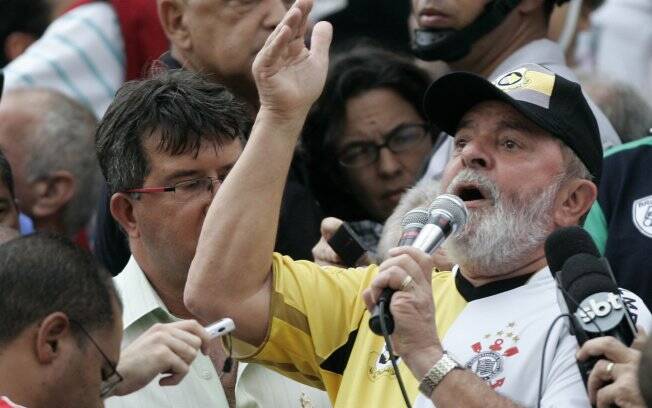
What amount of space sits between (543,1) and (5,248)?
322cm

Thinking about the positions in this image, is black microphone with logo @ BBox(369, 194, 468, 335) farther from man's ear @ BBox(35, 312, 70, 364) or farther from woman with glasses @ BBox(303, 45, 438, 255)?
woman with glasses @ BBox(303, 45, 438, 255)

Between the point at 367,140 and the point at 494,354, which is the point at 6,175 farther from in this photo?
the point at 494,354

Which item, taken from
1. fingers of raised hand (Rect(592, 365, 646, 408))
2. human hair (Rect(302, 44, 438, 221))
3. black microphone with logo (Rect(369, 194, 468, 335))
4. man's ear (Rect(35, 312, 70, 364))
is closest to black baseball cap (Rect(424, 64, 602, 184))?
black microphone with logo (Rect(369, 194, 468, 335))

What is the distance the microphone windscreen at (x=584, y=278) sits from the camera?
13.2 feet

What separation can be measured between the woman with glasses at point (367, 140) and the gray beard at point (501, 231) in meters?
1.78

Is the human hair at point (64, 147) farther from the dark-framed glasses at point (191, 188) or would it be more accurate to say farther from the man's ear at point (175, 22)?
the dark-framed glasses at point (191, 188)

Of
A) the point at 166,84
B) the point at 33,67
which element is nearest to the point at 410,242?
the point at 166,84

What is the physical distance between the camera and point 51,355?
13.1 ft

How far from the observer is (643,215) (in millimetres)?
5613

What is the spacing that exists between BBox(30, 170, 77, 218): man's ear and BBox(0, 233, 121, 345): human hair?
10.3 feet

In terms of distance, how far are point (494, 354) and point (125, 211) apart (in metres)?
1.39

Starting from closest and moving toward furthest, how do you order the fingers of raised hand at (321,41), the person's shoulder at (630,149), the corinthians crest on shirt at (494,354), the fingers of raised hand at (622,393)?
1. the fingers of raised hand at (622,393)
2. the corinthians crest on shirt at (494,354)
3. the fingers of raised hand at (321,41)
4. the person's shoulder at (630,149)

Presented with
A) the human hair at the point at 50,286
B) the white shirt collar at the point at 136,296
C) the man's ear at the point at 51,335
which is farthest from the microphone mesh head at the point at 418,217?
the white shirt collar at the point at 136,296

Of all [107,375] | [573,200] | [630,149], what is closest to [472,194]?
[573,200]
